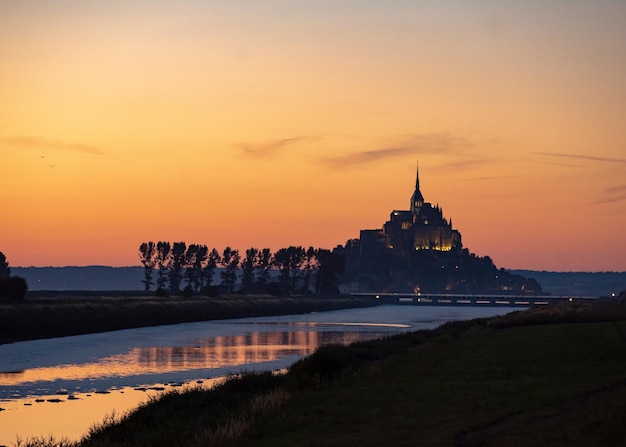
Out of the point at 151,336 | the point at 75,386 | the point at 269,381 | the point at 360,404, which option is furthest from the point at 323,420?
the point at 151,336

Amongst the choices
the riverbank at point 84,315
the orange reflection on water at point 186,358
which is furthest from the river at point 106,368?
the riverbank at point 84,315

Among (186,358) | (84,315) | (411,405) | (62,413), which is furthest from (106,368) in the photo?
(84,315)

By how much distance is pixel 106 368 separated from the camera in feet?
217

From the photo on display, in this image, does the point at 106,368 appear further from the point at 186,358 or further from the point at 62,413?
the point at 62,413

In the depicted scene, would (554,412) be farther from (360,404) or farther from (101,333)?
(101,333)

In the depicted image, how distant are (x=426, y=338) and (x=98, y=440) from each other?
57751 millimetres

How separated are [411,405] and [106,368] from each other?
38554 millimetres

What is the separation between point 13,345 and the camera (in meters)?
88.1

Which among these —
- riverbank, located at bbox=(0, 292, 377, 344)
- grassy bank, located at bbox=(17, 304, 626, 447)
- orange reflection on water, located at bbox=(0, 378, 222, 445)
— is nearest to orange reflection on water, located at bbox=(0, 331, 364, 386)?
orange reflection on water, located at bbox=(0, 378, 222, 445)

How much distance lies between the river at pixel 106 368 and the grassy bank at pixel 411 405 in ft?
19.9

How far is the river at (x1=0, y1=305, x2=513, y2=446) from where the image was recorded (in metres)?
41.9

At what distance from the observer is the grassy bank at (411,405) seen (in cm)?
2523

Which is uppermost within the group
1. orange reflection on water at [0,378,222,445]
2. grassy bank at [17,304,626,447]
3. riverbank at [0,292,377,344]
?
riverbank at [0,292,377,344]

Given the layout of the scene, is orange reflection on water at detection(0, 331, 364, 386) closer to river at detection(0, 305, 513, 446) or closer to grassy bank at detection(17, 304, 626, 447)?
river at detection(0, 305, 513, 446)
